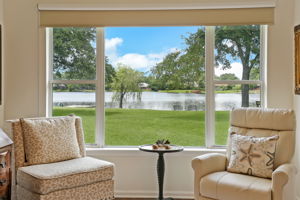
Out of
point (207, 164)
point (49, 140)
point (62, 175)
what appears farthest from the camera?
point (49, 140)

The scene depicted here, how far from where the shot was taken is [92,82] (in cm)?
403

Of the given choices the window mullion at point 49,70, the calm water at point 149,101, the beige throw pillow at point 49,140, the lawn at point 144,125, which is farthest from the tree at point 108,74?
the beige throw pillow at point 49,140

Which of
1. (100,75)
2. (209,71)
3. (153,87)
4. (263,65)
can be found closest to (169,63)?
(153,87)

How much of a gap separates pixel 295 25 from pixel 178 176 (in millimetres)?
2134

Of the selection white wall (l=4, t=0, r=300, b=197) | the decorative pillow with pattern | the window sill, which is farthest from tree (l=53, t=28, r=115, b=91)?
the decorative pillow with pattern

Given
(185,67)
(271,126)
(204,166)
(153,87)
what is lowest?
(204,166)

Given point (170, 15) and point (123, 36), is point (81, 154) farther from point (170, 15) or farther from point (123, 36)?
point (170, 15)

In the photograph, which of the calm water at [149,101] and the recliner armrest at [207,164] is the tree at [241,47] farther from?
the recliner armrest at [207,164]

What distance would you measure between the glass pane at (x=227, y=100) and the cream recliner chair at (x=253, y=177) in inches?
17.5

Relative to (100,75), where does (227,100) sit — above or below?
below

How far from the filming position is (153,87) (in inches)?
162

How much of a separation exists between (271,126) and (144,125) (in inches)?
58.9

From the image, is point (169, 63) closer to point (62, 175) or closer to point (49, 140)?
point (49, 140)

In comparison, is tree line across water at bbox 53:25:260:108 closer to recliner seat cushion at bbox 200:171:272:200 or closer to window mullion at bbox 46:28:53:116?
window mullion at bbox 46:28:53:116
